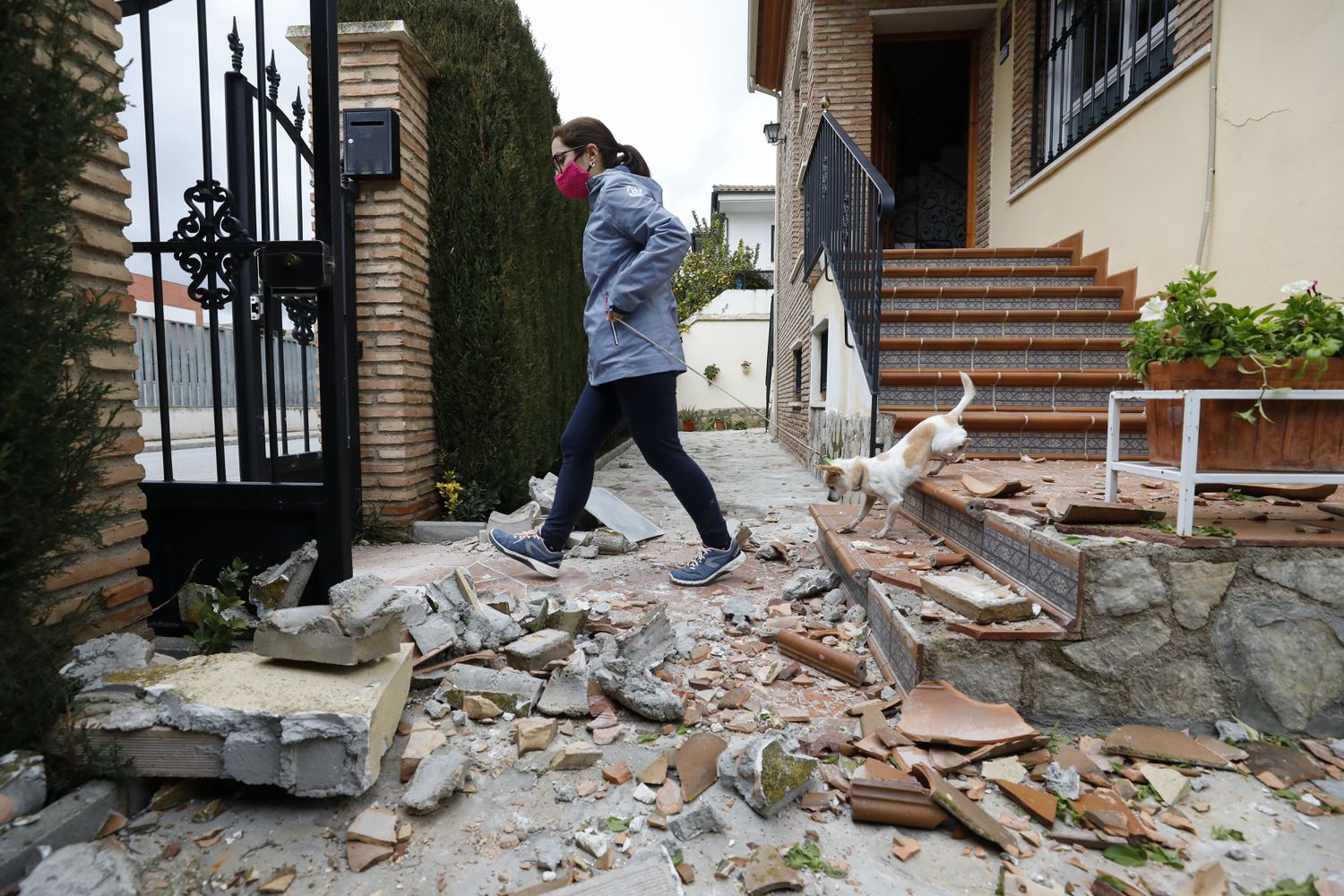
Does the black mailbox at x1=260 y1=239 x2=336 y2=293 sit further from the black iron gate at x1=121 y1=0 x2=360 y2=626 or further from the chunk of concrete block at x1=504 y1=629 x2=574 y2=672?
the chunk of concrete block at x1=504 y1=629 x2=574 y2=672

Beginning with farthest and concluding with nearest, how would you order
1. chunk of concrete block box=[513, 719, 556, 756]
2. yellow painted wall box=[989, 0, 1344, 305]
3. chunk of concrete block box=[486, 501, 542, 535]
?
chunk of concrete block box=[486, 501, 542, 535] → yellow painted wall box=[989, 0, 1344, 305] → chunk of concrete block box=[513, 719, 556, 756]

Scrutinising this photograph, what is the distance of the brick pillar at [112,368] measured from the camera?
6.19 feet

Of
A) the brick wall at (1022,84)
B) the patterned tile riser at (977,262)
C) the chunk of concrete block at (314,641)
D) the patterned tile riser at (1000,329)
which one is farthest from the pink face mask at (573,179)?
the brick wall at (1022,84)

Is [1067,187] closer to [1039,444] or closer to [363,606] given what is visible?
[1039,444]

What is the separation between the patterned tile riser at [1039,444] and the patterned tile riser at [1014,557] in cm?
107

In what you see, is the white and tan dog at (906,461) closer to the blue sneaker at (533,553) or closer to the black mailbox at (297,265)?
the blue sneaker at (533,553)

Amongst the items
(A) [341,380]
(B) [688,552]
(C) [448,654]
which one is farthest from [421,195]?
(C) [448,654]

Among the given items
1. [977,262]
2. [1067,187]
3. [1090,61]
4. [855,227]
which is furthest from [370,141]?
[1090,61]

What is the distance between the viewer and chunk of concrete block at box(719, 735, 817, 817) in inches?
54.7

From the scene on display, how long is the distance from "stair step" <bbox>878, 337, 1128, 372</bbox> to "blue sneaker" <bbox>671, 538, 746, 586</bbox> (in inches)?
75.7

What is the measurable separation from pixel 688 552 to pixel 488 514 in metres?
1.46

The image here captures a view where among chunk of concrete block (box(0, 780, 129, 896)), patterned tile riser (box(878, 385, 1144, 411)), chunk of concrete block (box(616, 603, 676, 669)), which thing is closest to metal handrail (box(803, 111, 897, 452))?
patterned tile riser (box(878, 385, 1144, 411))

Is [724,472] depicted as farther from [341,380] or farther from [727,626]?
[341,380]

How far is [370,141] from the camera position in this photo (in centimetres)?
386
